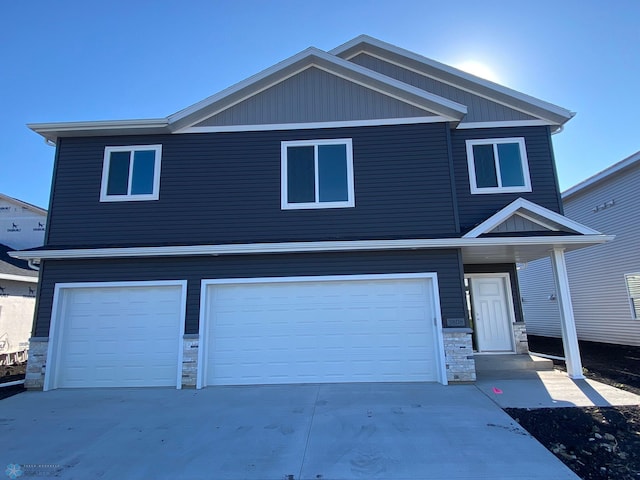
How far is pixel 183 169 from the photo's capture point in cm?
842

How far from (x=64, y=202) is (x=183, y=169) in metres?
2.78

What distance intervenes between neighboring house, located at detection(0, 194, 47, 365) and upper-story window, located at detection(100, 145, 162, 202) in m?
6.37

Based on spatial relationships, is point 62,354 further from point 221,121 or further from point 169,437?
point 221,121

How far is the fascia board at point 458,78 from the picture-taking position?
29.3 feet

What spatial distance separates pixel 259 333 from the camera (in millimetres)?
7613

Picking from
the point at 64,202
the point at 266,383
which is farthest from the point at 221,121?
the point at 266,383

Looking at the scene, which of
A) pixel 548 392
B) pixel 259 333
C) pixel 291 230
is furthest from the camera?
pixel 291 230

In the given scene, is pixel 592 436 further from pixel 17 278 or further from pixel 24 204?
pixel 24 204

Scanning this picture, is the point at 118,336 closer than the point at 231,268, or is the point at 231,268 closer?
the point at 118,336

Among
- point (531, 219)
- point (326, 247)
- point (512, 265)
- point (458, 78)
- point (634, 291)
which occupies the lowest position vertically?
point (634, 291)

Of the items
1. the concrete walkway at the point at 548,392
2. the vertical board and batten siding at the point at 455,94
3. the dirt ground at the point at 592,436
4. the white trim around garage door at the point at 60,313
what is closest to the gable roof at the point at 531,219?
the vertical board and batten siding at the point at 455,94

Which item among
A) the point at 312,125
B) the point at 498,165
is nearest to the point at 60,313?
the point at 312,125

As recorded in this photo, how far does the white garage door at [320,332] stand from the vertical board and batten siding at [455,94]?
4.71m

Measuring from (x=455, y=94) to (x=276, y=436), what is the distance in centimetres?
897
